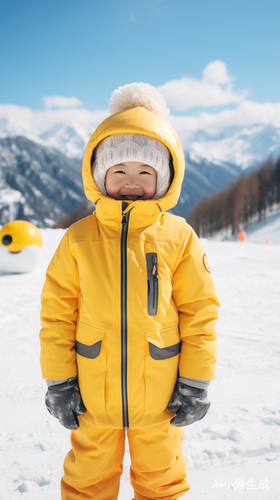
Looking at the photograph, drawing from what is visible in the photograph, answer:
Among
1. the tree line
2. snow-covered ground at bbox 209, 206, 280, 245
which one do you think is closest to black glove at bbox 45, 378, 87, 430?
snow-covered ground at bbox 209, 206, 280, 245

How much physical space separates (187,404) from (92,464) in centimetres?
54

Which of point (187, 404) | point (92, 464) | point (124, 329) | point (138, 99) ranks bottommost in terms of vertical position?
point (92, 464)

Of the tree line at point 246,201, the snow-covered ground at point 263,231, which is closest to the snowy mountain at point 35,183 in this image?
the tree line at point 246,201

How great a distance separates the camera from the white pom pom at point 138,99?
1.56m

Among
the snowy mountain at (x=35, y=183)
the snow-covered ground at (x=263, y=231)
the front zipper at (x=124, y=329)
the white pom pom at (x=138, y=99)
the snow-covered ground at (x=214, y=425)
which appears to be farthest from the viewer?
the snowy mountain at (x=35, y=183)

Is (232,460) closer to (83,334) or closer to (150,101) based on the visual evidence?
(83,334)

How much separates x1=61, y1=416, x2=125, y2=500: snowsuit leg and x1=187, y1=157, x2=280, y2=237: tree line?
3712cm

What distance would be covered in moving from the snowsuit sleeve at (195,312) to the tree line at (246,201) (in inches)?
1453

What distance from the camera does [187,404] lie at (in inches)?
55.6

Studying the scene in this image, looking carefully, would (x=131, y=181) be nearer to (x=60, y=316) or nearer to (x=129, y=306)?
(x=129, y=306)

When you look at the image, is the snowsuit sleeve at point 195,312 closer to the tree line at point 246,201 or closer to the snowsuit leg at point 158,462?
the snowsuit leg at point 158,462

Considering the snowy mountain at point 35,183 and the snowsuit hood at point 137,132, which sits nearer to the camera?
the snowsuit hood at point 137,132

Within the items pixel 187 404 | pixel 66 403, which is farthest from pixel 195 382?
pixel 66 403

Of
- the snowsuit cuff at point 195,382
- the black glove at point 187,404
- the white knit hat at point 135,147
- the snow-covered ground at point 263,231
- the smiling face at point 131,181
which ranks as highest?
the white knit hat at point 135,147
